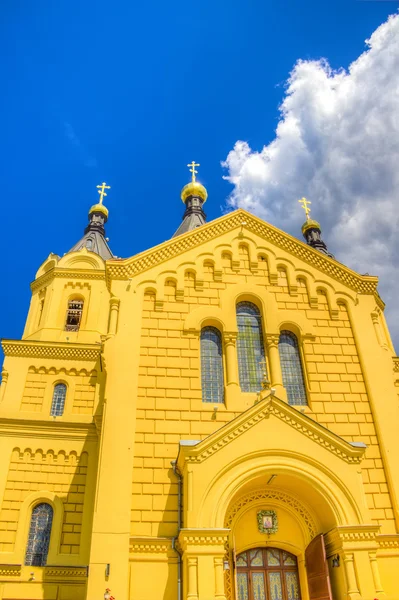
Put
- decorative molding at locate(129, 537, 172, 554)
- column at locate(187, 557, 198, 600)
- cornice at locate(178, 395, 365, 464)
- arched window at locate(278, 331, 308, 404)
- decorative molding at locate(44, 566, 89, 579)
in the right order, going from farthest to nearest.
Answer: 1. decorative molding at locate(44, 566, 89, 579)
2. arched window at locate(278, 331, 308, 404)
3. cornice at locate(178, 395, 365, 464)
4. decorative molding at locate(129, 537, 172, 554)
5. column at locate(187, 557, 198, 600)

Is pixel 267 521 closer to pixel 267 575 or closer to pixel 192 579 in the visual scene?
pixel 267 575

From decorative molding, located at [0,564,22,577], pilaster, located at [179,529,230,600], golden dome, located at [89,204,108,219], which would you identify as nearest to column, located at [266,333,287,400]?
pilaster, located at [179,529,230,600]

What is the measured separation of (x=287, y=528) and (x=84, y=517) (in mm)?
7563

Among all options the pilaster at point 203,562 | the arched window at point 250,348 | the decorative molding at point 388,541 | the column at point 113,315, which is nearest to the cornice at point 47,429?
the column at point 113,315

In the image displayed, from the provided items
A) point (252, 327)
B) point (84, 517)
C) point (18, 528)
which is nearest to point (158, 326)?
point (252, 327)

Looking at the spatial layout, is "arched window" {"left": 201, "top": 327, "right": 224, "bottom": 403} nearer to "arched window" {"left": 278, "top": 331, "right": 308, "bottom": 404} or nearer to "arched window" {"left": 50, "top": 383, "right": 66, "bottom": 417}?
"arched window" {"left": 278, "top": 331, "right": 308, "bottom": 404}

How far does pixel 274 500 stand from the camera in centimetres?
1339

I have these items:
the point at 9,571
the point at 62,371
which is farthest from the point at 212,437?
the point at 62,371

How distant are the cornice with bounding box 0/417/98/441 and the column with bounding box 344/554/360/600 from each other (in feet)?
35.0

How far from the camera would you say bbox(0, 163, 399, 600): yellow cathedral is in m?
11.8

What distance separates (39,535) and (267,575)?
8.43 meters

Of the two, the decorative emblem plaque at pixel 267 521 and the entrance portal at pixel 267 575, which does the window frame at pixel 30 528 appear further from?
the decorative emblem plaque at pixel 267 521

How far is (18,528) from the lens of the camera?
16844mm

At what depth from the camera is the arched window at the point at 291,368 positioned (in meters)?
14.9
